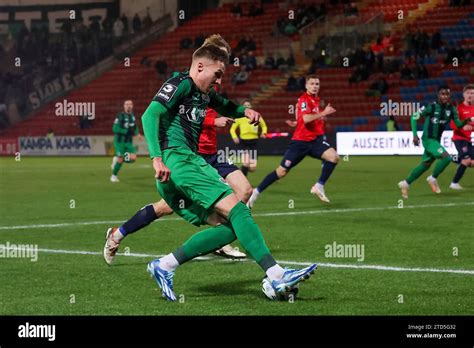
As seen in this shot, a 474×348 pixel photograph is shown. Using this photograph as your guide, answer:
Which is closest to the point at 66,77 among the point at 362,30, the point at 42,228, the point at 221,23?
the point at 221,23

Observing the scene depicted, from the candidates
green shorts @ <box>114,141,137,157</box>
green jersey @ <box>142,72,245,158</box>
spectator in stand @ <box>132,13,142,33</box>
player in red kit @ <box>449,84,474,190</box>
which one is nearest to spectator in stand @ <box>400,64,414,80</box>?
spectator in stand @ <box>132,13,142,33</box>

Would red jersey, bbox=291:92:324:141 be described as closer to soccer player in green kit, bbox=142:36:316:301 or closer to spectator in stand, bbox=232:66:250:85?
soccer player in green kit, bbox=142:36:316:301

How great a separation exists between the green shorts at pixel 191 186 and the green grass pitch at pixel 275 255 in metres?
0.71

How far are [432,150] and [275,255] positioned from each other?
921cm

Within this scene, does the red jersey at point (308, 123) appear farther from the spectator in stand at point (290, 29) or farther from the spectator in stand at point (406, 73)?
the spectator in stand at point (290, 29)

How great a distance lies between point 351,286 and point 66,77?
43332mm

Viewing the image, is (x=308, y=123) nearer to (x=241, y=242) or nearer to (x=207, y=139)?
(x=207, y=139)

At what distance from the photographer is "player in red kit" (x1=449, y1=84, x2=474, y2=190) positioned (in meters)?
19.8

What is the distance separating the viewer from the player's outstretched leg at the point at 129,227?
9312mm

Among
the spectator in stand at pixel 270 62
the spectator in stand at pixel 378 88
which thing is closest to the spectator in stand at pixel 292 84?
the spectator in stand at pixel 270 62

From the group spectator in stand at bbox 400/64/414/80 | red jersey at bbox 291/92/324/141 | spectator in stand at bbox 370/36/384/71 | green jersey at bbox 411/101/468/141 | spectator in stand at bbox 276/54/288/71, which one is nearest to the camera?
red jersey at bbox 291/92/324/141

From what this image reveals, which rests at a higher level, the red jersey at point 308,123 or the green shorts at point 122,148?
the red jersey at point 308,123

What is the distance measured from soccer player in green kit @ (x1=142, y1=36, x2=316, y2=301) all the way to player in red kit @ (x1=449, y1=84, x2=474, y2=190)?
508 inches
